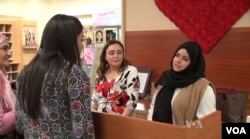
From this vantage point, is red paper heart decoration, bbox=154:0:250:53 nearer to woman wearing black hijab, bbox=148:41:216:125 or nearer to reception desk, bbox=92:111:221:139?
woman wearing black hijab, bbox=148:41:216:125

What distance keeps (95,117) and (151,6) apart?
199 centimetres

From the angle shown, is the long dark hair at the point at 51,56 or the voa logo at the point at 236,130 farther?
the voa logo at the point at 236,130

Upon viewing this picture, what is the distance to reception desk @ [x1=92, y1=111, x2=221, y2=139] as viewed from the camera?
4.02ft

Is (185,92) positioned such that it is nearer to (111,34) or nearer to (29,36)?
(111,34)

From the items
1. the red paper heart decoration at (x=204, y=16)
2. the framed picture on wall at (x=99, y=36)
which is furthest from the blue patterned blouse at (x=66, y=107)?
the framed picture on wall at (x=99, y=36)

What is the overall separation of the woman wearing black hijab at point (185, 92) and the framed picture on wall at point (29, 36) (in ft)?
13.5

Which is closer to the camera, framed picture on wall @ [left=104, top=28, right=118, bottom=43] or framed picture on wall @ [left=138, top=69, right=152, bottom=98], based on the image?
framed picture on wall @ [left=138, top=69, right=152, bottom=98]

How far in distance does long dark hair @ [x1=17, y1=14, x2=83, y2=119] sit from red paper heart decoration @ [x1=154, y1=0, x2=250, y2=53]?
5.71 ft

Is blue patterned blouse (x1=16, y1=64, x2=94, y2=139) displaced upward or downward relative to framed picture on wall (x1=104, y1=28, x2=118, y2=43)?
downward

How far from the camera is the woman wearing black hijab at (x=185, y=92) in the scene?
6.40 feet

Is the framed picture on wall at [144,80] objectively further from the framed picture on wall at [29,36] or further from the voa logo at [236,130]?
the framed picture on wall at [29,36]

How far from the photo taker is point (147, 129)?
130 centimetres

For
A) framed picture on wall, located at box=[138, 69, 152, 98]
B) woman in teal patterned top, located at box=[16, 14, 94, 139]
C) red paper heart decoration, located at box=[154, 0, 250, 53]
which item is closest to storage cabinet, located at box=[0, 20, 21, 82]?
framed picture on wall, located at box=[138, 69, 152, 98]

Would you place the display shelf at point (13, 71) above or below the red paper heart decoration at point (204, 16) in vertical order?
below
